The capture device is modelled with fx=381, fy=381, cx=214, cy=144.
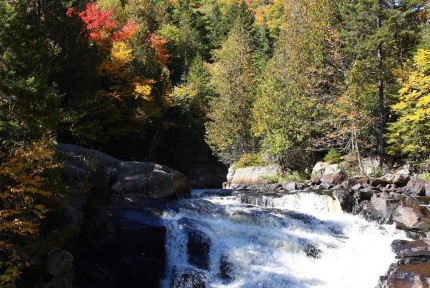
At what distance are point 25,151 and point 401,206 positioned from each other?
15.7m

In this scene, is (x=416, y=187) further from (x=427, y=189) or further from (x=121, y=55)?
(x=121, y=55)

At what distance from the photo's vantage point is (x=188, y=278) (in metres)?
12.8

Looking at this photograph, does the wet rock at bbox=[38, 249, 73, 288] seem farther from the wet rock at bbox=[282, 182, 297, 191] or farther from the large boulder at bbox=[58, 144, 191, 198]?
the wet rock at bbox=[282, 182, 297, 191]

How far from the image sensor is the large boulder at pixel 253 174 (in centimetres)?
3131

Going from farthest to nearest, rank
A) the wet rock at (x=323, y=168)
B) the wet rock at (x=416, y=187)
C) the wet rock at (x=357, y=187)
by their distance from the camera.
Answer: the wet rock at (x=323, y=168) < the wet rock at (x=357, y=187) < the wet rock at (x=416, y=187)

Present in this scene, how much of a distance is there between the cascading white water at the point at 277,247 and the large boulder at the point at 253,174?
43.0ft

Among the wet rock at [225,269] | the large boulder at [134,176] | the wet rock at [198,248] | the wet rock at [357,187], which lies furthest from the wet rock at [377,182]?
the wet rock at [198,248]

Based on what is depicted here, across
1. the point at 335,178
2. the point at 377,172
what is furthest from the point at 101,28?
the point at 377,172

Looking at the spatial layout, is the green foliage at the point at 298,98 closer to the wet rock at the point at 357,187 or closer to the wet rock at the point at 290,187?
the wet rock at the point at 290,187

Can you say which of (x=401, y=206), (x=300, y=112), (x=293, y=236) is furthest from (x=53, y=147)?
(x=300, y=112)

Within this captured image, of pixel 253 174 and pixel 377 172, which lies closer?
pixel 377 172

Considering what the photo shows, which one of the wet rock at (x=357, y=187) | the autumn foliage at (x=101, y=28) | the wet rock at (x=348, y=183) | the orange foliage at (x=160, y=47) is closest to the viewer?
the wet rock at (x=357, y=187)

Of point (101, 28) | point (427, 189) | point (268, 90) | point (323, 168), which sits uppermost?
point (101, 28)

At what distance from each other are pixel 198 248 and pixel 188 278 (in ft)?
4.74
